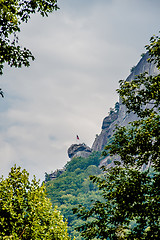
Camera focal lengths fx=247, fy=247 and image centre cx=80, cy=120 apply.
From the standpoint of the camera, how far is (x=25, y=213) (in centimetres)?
1172

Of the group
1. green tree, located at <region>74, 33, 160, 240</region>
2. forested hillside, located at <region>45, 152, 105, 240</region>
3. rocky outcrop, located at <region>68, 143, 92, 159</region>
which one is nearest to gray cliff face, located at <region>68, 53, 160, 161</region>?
rocky outcrop, located at <region>68, 143, 92, 159</region>

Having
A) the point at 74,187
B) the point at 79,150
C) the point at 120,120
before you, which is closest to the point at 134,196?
the point at 74,187

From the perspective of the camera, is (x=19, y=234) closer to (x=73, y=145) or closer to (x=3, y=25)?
(x=3, y=25)

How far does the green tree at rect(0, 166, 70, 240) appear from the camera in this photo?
11141 millimetres

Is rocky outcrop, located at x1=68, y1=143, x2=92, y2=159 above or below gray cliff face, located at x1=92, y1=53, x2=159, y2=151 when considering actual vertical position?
below

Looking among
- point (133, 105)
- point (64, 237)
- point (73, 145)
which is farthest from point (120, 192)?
point (73, 145)

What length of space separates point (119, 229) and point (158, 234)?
1.39 meters

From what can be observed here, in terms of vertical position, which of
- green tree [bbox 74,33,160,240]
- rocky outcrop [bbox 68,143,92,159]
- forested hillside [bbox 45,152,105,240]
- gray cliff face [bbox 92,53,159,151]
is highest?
gray cliff face [bbox 92,53,159,151]

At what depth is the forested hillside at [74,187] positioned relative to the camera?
4049 inches

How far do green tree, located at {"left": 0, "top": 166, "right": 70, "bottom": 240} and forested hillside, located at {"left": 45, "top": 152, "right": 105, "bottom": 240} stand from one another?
83.9 meters

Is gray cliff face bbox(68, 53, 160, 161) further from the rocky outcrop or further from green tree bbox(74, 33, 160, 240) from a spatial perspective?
green tree bbox(74, 33, 160, 240)

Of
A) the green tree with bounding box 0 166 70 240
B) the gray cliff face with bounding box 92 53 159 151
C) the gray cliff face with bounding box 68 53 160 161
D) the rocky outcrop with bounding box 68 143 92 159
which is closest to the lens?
the green tree with bounding box 0 166 70 240

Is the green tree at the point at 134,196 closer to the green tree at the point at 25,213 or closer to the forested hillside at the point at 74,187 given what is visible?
the green tree at the point at 25,213

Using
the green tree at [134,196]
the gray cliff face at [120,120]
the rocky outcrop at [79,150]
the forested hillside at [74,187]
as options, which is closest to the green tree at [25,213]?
the green tree at [134,196]
